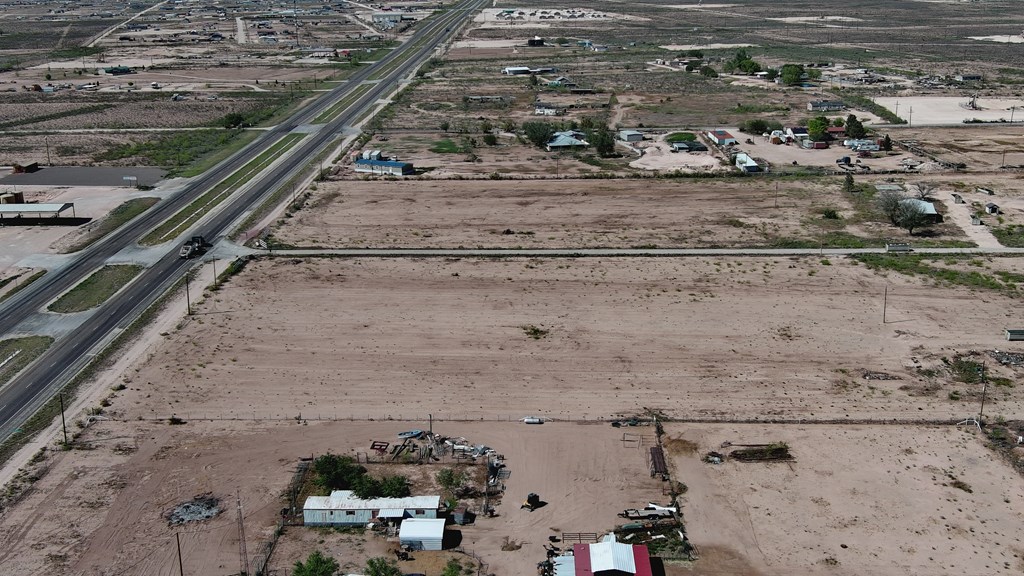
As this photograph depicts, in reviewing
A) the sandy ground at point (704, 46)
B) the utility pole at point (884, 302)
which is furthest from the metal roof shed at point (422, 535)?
the sandy ground at point (704, 46)

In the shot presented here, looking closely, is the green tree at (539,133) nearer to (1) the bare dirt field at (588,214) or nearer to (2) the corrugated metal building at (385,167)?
(1) the bare dirt field at (588,214)

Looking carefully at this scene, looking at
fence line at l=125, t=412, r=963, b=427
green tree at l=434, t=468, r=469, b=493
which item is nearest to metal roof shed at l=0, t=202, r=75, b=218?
fence line at l=125, t=412, r=963, b=427

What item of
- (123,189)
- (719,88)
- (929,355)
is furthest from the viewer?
(719,88)

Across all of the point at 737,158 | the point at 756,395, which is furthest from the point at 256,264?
the point at 737,158

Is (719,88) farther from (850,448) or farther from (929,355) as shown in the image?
(850,448)

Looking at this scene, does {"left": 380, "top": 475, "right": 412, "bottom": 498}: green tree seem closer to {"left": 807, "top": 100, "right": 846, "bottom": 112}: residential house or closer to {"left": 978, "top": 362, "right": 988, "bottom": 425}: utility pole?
{"left": 978, "top": 362, "right": 988, "bottom": 425}: utility pole

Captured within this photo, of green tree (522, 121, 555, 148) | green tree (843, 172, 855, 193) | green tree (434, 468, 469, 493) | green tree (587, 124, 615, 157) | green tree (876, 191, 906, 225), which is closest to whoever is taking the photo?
green tree (434, 468, 469, 493)

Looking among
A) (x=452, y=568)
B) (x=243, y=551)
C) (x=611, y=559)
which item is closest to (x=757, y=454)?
(x=611, y=559)
